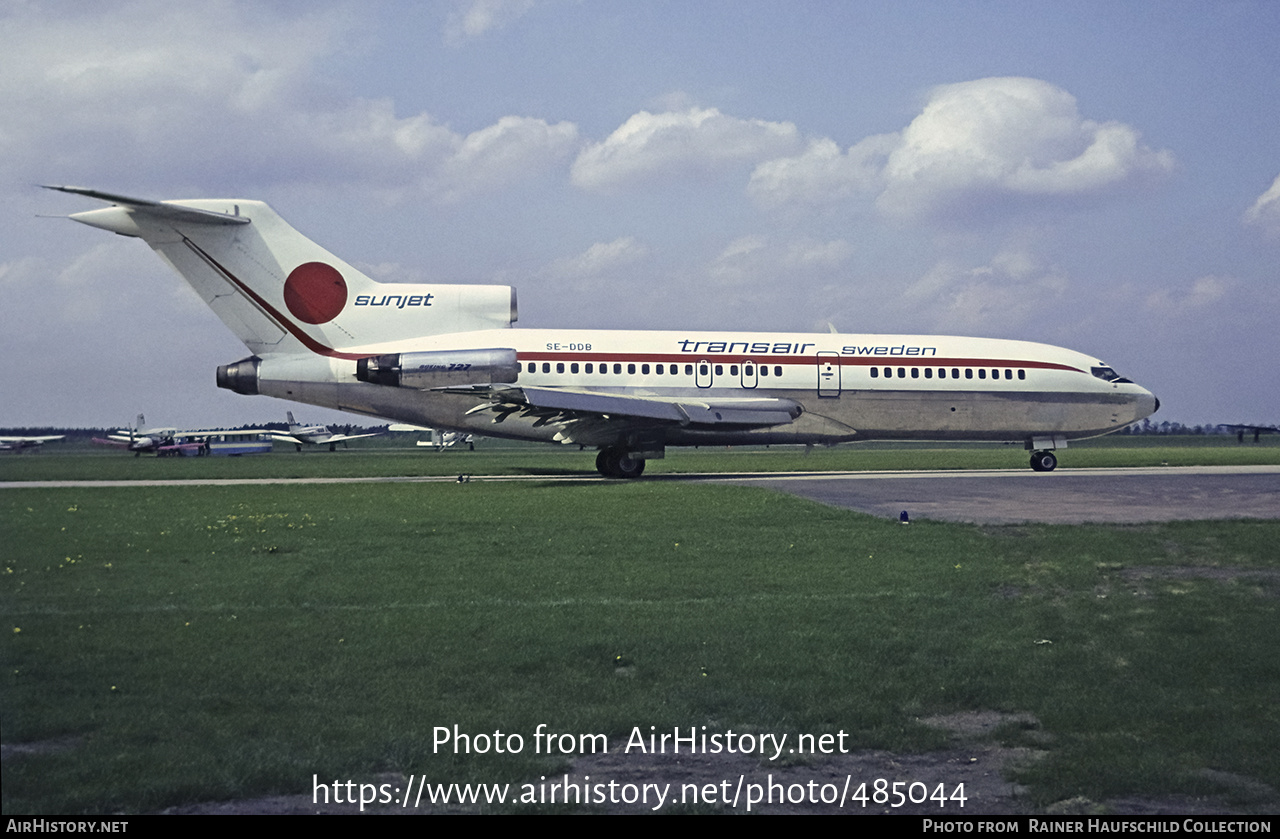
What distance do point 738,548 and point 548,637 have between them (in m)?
5.05

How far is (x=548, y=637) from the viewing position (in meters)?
8.21

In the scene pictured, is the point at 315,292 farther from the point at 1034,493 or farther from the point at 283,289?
the point at 1034,493

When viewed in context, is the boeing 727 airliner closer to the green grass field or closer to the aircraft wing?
the aircraft wing

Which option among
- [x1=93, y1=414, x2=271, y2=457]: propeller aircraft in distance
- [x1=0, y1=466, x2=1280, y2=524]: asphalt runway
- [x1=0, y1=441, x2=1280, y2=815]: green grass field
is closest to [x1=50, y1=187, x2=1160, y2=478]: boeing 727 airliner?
[x1=0, y1=466, x2=1280, y2=524]: asphalt runway

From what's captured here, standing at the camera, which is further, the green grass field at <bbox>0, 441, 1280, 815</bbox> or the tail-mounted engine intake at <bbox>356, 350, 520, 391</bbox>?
the tail-mounted engine intake at <bbox>356, 350, 520, 391</bbox>

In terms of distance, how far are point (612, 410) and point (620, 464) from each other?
9.20 feet

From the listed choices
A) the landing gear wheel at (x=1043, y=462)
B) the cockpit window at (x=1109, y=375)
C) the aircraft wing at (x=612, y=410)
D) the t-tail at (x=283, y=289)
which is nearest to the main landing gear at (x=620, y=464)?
the aircraft wing at (x=612, y=410)

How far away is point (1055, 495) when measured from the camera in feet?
67.5

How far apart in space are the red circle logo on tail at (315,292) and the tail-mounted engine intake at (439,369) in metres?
2.21

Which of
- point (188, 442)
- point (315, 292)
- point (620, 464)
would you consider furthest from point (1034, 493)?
point (188, 442)

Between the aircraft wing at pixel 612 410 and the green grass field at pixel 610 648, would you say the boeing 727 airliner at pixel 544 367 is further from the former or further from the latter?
the green grass field at pixel 610 648

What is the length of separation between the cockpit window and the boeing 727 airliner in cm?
129

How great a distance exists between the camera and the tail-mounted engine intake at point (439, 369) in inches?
1030

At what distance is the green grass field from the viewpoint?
5656 mm
